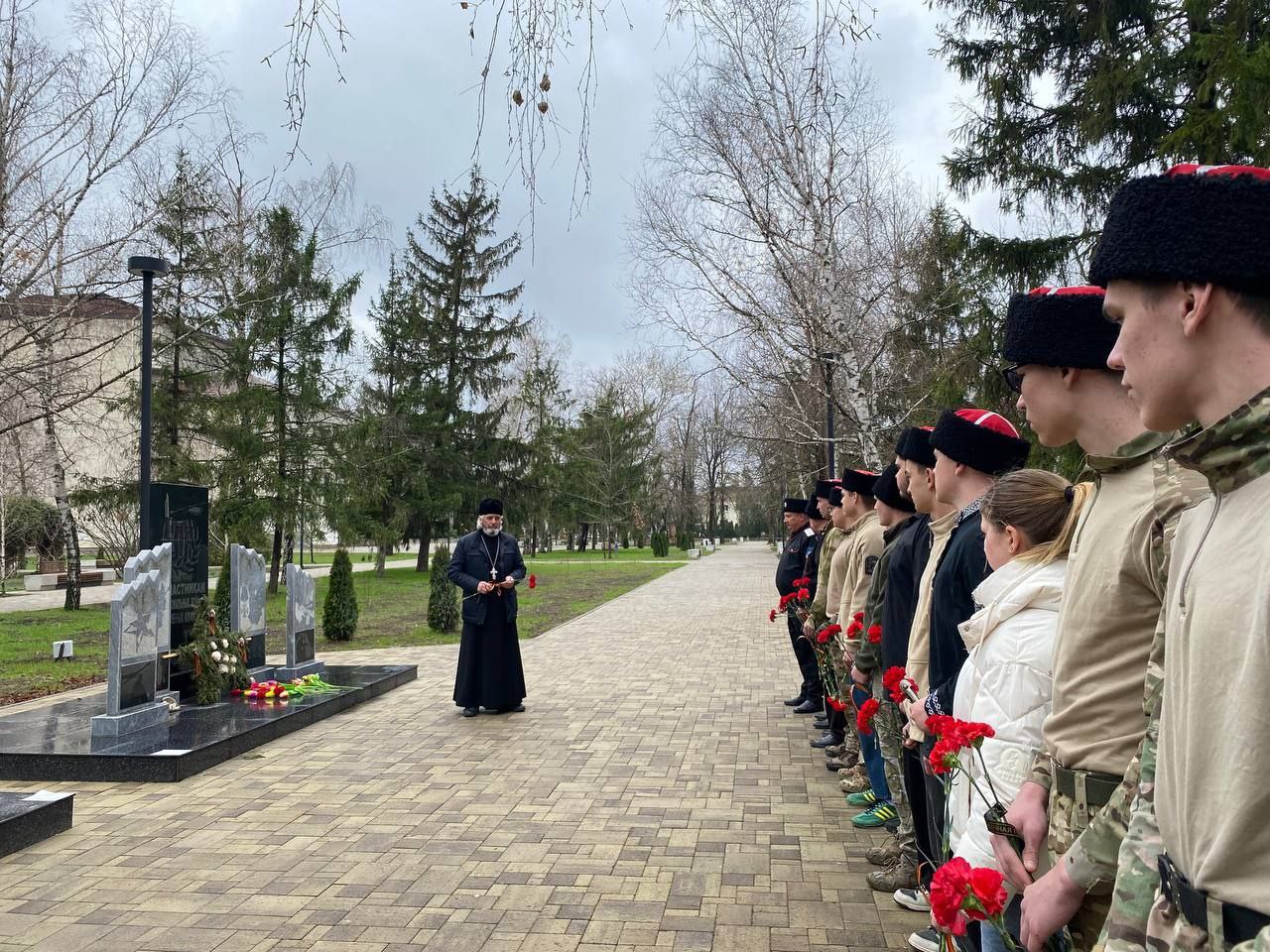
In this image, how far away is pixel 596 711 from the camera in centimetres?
944

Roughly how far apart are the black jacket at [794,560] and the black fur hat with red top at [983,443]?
20.0 ft

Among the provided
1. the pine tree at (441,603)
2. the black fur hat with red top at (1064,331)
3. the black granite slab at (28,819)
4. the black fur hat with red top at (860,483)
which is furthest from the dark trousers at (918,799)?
the pine tree at (441,603)

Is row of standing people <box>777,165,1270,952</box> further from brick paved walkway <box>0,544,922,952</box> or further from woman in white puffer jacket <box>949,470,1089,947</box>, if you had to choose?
brick paved walkway <box>0,544,922,952</box>

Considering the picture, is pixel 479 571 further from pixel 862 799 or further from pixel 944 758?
pixel 944 758

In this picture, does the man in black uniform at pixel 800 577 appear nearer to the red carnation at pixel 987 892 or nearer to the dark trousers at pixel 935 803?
the dark trousers at pixel 935 803

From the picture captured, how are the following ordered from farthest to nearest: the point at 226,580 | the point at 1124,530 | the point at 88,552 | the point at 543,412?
the point at 543,412, the point at 88,552, the point at 226,580, the point at 1124,530

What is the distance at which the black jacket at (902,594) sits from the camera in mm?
4484

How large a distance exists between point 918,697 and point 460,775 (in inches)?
171

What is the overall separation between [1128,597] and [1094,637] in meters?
0.12

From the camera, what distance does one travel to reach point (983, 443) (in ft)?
11.8

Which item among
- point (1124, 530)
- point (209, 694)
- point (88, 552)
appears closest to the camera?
point (1124, 530)

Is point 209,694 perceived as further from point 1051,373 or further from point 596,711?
point 1051,373

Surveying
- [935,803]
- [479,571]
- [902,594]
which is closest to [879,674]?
[902,594]

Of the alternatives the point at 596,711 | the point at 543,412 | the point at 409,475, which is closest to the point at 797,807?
the point at 596,711
